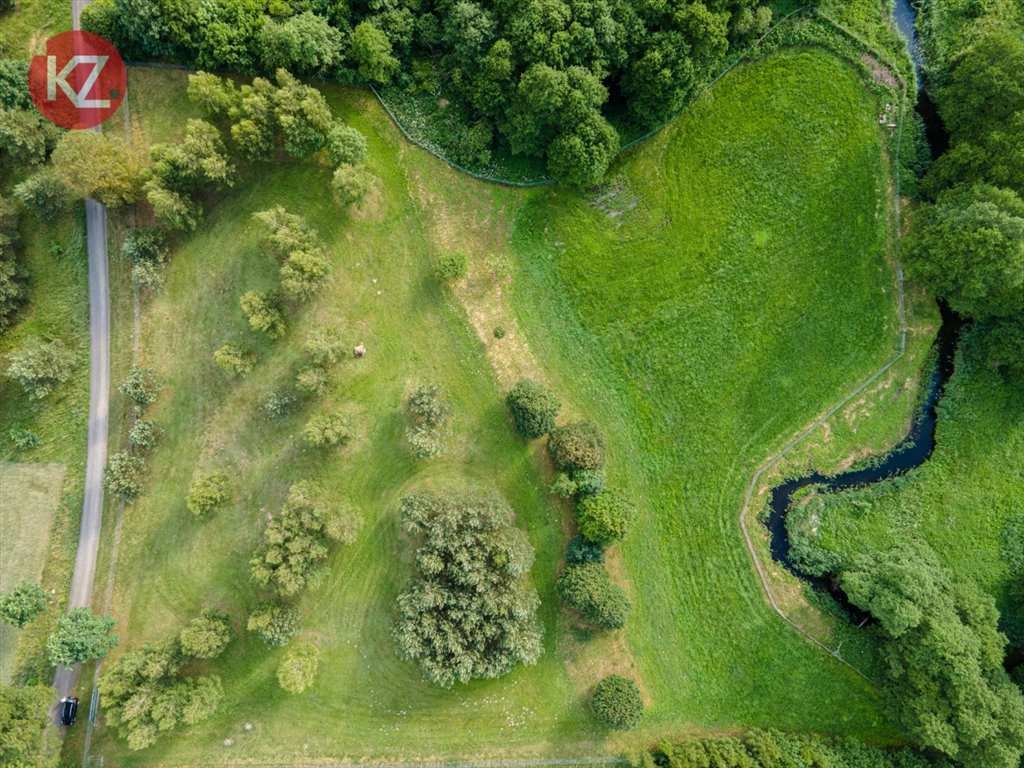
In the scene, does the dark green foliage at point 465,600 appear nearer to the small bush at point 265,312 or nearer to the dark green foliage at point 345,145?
the small bush at point 265,312

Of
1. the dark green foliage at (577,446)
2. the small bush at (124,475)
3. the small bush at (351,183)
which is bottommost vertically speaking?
the small bush at (124,475)

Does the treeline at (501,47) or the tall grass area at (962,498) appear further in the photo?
the tall grass area at (962,498)

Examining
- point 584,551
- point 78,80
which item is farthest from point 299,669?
point 78,80

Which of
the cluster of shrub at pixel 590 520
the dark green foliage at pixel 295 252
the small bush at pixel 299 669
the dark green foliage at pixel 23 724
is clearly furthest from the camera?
the cluster of shrub at pixel 590 520

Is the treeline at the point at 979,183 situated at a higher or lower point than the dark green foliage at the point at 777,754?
higher

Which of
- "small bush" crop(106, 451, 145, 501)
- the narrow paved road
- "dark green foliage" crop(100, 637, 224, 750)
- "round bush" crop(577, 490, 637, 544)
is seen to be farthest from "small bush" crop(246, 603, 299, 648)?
"round bush" crop(577, 490, 637, 544)

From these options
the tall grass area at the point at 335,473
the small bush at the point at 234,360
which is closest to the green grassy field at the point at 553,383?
the tall grass area at the point at 335,473

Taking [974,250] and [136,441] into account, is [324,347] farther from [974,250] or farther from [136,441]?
[974,250]

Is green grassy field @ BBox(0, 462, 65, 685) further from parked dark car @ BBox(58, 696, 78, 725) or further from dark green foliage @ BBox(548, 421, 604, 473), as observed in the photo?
dark green foliage @ BBox(548, 421, 604, 473)
